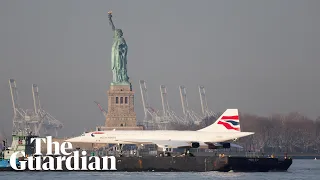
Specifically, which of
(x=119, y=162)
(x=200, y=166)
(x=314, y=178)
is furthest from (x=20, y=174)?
(x=314, y=178)

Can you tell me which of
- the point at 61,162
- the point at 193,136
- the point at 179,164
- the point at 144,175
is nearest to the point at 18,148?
the point at 61,162

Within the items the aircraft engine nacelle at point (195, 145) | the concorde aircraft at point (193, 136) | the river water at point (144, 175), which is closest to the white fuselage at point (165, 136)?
the concorde aircraft at point (193, 136)

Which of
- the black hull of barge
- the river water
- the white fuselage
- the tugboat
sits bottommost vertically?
the river water

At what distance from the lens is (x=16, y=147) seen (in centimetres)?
16888

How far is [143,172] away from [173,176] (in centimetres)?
1184

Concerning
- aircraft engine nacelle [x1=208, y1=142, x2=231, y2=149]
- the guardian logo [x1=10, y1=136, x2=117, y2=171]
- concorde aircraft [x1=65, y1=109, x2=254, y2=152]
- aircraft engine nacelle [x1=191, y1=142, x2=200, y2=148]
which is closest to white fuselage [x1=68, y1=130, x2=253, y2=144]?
concorde aircraft [x1=65, y1=109, x2=254, y2=152]

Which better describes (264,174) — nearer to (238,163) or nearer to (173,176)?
(238,163)

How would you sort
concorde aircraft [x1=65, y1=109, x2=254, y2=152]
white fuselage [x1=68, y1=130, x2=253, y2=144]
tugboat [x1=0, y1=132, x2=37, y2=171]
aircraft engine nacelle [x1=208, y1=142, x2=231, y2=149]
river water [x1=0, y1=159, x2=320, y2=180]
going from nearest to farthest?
river water [x1=0, y1=159, x2=320, y2=180] → tugboat [x1=0, y1=132, x2=37, y2=171] → aircraft engine nacelle [x1=208, y1=142, x2=231, y2=149] → concorde aircraft [x1=65, y1=109, x2=254, y2=152] → white fuselage [x1=68, y1=130, x2=253, y2=144]

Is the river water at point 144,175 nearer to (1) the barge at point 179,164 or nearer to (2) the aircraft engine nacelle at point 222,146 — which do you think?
(1) the barge at point 179,164

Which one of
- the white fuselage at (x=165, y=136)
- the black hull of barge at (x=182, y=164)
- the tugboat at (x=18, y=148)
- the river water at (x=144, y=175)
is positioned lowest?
the river water at (x=144, y=175)

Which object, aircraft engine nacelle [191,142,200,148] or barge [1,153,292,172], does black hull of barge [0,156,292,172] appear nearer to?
barge [1,153,292,172]


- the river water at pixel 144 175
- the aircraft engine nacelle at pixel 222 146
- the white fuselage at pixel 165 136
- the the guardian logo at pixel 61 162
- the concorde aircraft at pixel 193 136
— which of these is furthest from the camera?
the white fuselage at pixel 165 136

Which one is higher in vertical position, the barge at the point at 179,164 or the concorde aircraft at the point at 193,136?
the concorde aircraft at the point at 193,136

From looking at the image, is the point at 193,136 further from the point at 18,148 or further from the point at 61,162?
the point at 18,148
